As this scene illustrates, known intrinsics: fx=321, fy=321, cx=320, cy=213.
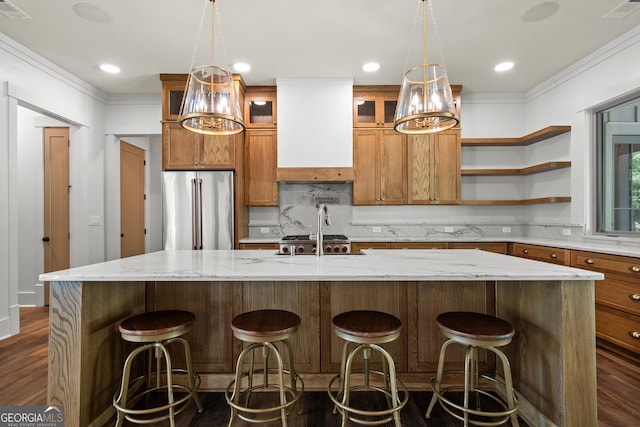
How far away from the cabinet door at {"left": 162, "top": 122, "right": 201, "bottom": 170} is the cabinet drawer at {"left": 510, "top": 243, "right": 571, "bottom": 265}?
398cm

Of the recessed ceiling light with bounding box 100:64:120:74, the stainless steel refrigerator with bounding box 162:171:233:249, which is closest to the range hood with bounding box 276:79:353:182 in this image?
the stainless steel refrigerator with bounding box 162:171:233:249

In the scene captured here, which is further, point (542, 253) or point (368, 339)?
point (542, 253)

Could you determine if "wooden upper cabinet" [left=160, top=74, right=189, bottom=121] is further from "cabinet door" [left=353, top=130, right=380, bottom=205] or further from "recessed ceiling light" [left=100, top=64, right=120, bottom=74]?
"cabinet door" [left=353, top=130, right=380, bottom=205]

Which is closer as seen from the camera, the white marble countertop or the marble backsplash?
the white marble countertop

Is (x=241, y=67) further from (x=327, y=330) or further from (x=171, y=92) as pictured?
(x=327, y=330)

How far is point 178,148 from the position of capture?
3.86 meters

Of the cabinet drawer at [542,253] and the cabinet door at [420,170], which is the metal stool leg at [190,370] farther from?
the cabinet drawer at [542,253]

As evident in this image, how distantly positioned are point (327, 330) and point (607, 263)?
251 centimetres

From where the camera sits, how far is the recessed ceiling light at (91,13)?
2602mm

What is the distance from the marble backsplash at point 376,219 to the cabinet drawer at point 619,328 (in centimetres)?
171

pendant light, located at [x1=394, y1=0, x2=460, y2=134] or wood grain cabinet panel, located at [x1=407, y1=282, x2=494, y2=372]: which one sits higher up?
pendant light, located at [x1=394, y1=0, x2=460, y2=134]

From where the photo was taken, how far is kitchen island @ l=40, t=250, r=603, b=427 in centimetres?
155

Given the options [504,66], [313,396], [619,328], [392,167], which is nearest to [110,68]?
[392,167]

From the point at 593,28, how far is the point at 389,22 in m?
1.86
